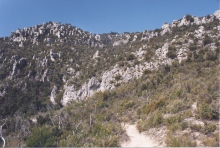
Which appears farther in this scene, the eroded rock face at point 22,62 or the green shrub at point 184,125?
the eroded rock face at point 22,62

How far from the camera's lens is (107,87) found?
949 inches

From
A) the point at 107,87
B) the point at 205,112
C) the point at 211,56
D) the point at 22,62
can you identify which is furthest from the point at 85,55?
the point at 205,112

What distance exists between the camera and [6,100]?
118ft

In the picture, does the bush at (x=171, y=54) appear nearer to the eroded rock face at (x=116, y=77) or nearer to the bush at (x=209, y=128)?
the eroded rock face at (x=116, y=77)

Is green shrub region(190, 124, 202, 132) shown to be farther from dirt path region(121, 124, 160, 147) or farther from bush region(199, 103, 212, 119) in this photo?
dirt path region(121, 124, 160, 147)

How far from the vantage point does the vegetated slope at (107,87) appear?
8.80 metres

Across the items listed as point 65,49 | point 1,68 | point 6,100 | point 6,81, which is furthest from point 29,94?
point 65,49

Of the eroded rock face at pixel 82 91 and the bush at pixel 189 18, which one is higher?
the bush at pixel 189 18

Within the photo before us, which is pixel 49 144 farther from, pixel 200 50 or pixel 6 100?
pixel 6 100

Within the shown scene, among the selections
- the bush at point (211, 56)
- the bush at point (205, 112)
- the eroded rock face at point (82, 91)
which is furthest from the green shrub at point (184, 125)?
the eroded rock face at point (82, 91)

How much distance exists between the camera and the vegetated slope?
8805mm

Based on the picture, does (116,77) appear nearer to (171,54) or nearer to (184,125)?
(171,54)

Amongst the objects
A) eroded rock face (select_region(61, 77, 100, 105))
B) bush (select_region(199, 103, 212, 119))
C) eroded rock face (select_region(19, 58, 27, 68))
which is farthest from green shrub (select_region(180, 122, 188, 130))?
eroded rock face (select_region(19, 58, 27, 68))

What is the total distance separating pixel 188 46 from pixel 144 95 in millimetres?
12534
